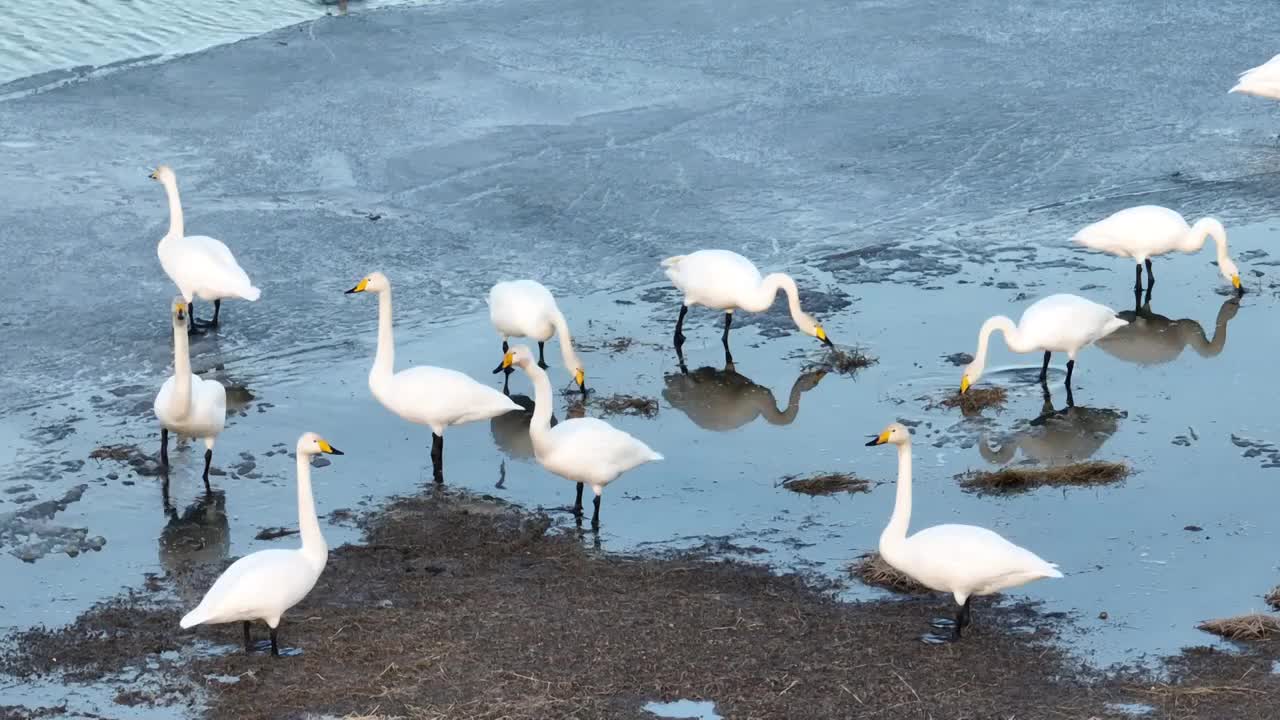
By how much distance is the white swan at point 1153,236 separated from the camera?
1220cm

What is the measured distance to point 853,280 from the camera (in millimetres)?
12680

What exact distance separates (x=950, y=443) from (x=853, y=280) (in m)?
2.80

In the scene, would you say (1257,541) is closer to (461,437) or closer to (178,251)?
(461,437)

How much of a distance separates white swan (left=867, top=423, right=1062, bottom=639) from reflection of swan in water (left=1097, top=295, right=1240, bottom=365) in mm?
4207

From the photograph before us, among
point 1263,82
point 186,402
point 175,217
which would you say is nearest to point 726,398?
point 186,402

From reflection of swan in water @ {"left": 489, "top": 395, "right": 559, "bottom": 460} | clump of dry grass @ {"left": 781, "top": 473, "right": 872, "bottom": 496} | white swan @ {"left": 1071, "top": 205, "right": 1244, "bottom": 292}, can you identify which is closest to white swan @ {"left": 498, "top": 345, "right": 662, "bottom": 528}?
clump of dry grass @ {"left": 781, "top": 473, "right": 872, "bottom": 496}

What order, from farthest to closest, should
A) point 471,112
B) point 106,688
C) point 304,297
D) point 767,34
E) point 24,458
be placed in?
1. point 767,34
2. point 471,112
3. point 304,297
4. point 24,458
5. point 106,688

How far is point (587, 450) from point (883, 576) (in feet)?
5.58

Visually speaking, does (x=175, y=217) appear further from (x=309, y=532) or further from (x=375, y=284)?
(x=309, y=532)

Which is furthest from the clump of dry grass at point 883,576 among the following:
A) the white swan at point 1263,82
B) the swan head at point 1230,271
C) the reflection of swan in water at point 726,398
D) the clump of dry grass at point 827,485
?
the white swan at point 1263,82

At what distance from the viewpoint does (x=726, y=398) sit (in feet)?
→ 36.2

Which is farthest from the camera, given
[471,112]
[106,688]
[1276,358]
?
[471,112]

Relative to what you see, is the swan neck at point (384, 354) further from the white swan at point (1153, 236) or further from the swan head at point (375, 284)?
the white swan at point (1153, 236)

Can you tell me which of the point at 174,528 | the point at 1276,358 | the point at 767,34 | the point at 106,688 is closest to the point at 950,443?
the point at 1276,358
